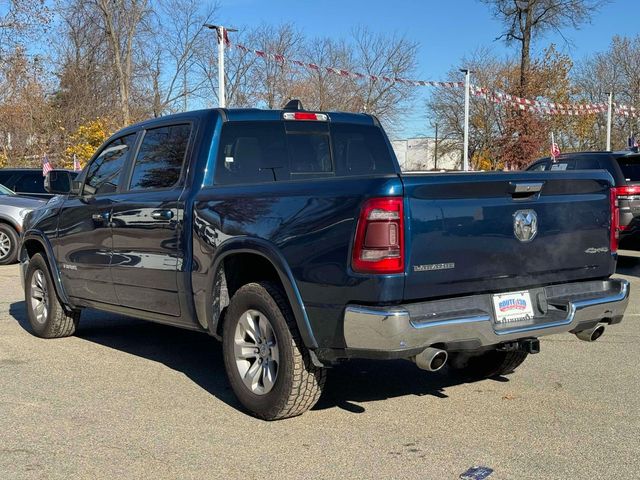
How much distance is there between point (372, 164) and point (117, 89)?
111ft

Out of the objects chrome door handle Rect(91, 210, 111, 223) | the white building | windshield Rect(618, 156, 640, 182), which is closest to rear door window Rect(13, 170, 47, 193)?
→ chrome door handle Rect(91, 210, 111, 223)

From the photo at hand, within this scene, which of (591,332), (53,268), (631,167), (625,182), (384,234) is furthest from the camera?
(631,167)

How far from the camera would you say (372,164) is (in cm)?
602

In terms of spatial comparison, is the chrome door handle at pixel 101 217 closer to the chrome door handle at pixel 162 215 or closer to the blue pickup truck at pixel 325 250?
the blue pickup truck at pixel 325 250

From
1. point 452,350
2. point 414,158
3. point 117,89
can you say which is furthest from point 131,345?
point 414,158

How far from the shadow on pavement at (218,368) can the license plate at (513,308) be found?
3.68 ft

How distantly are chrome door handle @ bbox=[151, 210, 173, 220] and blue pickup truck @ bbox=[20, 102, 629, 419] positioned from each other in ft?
0.05

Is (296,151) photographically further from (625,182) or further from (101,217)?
(625,182)

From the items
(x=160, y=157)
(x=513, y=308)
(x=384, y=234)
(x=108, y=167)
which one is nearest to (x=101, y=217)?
(x=108, y=167)

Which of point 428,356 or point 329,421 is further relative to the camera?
point 329,421

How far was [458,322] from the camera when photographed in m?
3.91

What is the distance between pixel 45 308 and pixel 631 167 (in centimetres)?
915

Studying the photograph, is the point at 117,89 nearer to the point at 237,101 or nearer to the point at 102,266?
the point at 237,101

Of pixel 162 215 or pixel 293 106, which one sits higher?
pixel 293 106
